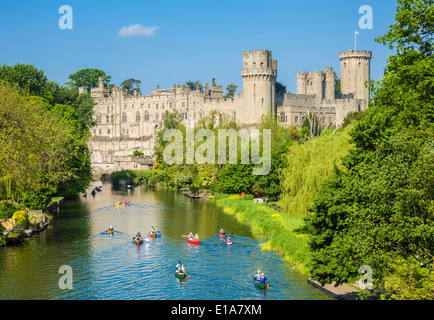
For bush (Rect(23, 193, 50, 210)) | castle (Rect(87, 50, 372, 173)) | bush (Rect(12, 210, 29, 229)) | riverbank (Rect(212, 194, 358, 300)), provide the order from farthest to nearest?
castle (Rect(87, 50, 372, 173)) → bush (Rect(23, 193, 50, 210)) → bush (Rect(12, 210, 29, 229)) → riverbank (Rect(212, 194, 358, 300))

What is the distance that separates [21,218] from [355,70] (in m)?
89.6

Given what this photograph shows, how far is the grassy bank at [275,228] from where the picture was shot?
31750mm

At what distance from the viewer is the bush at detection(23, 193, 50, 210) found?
45.4 metres

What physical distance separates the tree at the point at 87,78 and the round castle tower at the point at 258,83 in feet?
204

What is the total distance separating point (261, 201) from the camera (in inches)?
2105

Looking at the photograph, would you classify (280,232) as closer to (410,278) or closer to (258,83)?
(410,278)

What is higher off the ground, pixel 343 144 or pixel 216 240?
pixel 343 144

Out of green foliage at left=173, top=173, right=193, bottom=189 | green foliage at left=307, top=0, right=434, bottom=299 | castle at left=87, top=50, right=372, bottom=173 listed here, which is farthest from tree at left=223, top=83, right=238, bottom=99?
green foliage at left=307, top=0, right=434, bottom=299

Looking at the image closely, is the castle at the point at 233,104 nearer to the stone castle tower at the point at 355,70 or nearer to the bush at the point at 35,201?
the stone castle tower at the point at 355,70

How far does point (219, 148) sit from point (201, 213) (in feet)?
56.5

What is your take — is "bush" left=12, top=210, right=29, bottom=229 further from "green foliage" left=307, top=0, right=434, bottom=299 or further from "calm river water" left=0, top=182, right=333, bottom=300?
"green foliage" left=307, top=0, right=434, bottom=299

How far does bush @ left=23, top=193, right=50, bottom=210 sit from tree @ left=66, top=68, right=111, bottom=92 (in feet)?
348

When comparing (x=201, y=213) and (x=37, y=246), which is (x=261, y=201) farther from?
(x=37, y=246)
